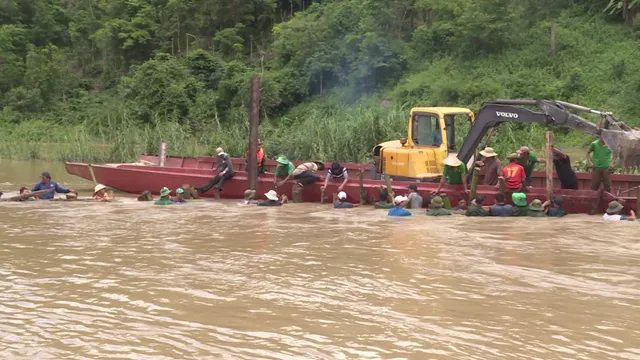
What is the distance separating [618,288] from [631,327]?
1601 mm

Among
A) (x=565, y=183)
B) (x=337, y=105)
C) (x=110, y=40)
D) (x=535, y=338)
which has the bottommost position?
(x=535, y=338)

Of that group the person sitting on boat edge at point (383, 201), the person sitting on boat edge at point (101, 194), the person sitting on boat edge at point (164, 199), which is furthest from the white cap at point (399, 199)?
the person sitting on boat edge at point (101, 194)

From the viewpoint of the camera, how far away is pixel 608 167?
14.2 meters

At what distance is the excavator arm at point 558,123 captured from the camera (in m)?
13.8

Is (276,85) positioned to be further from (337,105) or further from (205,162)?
(205,162)

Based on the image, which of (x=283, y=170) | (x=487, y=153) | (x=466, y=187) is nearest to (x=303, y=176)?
(x=283, y=170)

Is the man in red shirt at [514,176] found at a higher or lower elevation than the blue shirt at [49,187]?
higher

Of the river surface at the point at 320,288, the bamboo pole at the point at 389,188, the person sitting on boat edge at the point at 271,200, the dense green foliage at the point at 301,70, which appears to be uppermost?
the dense green foliage at the point at 301,70

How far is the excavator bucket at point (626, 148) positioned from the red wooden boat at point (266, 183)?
2.48 ft

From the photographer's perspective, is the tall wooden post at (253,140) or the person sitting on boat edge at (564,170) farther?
the tall wooden post at (253,140)

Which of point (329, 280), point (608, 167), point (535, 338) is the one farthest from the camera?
point (608, 167)

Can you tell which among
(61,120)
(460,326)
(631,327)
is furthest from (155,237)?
(61,120)

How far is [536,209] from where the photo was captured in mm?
14289

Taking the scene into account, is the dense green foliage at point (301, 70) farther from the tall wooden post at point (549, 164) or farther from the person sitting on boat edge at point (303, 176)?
the tall wooden post at point (549, 164)
